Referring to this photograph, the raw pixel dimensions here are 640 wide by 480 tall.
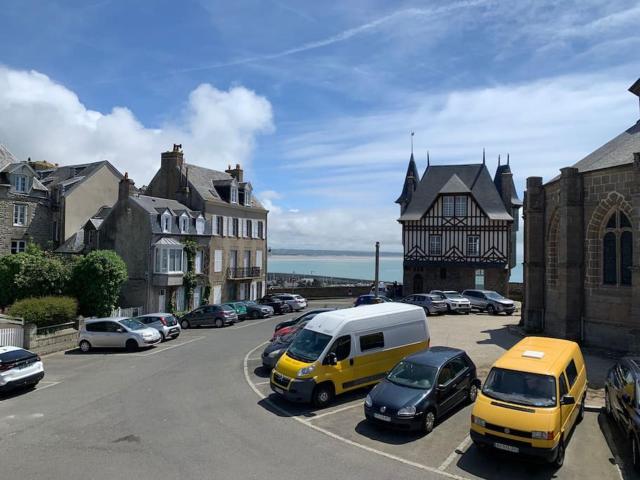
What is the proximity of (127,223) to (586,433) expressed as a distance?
29.5 m

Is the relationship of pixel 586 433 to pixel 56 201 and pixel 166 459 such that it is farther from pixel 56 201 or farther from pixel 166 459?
pixel 56 201

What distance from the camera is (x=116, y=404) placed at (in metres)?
12.6

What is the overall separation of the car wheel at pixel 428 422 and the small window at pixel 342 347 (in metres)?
2.98

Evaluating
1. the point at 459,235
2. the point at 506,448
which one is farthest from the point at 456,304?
the point at 506,448

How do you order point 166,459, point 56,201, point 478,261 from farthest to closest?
point 478,261, point 56,201, point 166,459

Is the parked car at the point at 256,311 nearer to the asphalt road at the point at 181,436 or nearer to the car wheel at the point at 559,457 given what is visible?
the asphalt road at the point at 181,436

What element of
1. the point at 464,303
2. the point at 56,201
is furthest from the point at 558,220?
the point at 56,201

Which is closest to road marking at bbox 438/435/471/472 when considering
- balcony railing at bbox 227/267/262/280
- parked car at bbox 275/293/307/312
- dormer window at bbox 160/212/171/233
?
dormer window at bbox 160/212/171/233

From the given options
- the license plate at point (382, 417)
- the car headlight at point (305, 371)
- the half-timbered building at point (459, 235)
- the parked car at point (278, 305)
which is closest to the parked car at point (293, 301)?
the parked car at point (278, 305)

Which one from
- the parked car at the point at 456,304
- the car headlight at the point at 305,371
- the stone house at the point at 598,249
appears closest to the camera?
the car headlight at the point at 305,371

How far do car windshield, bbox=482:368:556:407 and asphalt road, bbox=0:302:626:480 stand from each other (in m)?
1.34

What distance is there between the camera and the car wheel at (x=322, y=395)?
39.3 ft

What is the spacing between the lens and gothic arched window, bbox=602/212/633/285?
58.8ft

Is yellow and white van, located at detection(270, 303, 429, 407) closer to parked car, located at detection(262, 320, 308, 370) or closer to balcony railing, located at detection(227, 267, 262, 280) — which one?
parked car, located at detection(262, 320, 308, 370)
